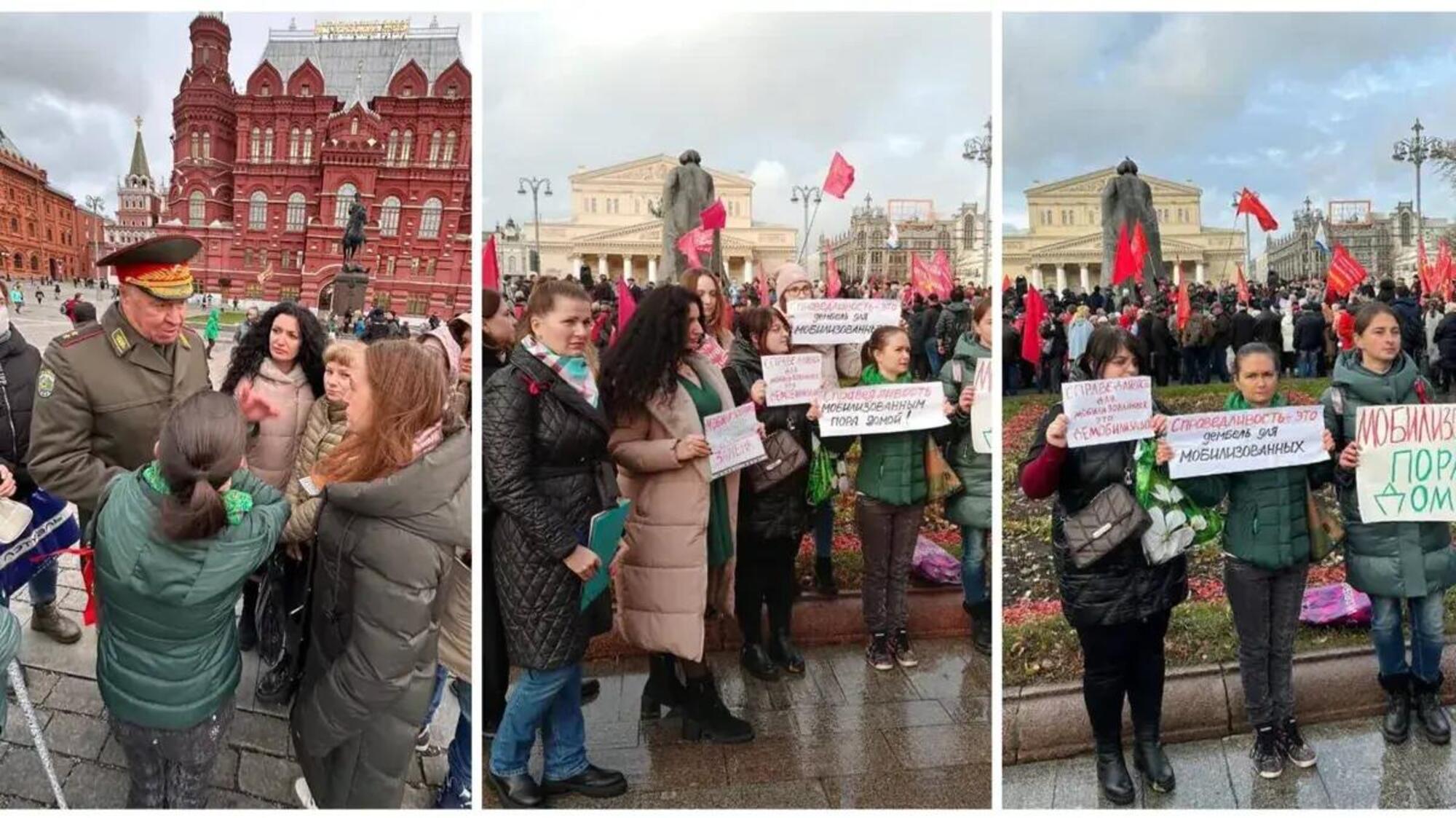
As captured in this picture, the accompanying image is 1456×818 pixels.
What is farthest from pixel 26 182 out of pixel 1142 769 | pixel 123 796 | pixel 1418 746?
pixel 1418 746

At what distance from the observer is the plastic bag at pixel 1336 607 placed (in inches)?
165

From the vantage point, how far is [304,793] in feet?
11.2

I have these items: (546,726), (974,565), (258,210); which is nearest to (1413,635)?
(974,565)

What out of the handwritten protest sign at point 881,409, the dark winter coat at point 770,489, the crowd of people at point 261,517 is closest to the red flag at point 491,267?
the crowd of people at point 261,517

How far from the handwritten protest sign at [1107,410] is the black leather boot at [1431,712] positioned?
5.61ft

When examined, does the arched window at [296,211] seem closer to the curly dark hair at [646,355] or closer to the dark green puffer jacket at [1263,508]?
the curly dark hair at [646,355]

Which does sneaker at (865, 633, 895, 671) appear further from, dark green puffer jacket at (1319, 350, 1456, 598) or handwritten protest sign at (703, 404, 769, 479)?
dark green puffer jacket at (1319, 350, 1456, 598)

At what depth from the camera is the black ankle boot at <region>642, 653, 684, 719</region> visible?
12.3 ft

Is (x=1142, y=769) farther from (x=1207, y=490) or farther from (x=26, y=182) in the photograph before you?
(x=26, y=182)

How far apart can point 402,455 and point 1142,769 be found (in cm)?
298

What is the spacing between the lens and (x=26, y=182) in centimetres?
352

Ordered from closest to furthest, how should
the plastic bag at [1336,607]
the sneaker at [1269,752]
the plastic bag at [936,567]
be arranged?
the sneaker at [1269,752] < the plastic bag at [1336,607] < the plastic bag at [936,567]

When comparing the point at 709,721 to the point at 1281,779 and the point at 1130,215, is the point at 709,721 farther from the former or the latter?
the point at 1130,215

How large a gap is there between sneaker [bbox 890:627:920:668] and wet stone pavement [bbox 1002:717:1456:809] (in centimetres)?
68
